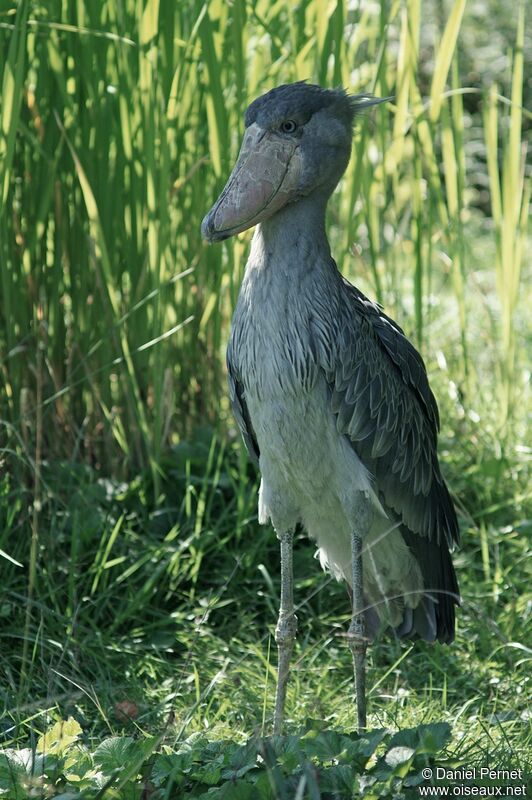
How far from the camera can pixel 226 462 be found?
13.3ft

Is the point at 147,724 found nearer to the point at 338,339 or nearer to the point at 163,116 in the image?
the point at 338,339

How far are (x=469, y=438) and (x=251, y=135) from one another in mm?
2025

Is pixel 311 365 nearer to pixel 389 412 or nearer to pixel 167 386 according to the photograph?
pixel 389 412

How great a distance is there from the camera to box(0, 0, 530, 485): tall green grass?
356 centimetres

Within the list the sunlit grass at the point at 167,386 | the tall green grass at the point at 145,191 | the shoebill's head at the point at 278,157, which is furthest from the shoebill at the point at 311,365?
the tall green grass at the point at 145,191

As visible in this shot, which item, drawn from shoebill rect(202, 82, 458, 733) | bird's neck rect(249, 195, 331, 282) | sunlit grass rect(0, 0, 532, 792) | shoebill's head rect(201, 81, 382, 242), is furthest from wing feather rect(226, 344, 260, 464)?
sunlit grass rect(0, 0, 532, 792)

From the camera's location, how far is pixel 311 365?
9.43 feet

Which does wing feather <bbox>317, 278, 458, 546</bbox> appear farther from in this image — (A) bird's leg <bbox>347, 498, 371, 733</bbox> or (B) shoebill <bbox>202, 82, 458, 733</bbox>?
(A) bird's leg <bbox>347, 498, 371, 733</bbox>

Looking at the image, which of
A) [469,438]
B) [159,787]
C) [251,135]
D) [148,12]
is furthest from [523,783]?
[148,12]

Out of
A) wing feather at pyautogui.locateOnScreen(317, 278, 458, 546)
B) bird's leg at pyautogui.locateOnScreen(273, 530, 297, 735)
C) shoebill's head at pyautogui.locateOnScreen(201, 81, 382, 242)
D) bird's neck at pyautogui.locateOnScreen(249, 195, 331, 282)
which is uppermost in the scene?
shoebill's head at pyautogui.locateOnScreen(201, 81, 382, 242)

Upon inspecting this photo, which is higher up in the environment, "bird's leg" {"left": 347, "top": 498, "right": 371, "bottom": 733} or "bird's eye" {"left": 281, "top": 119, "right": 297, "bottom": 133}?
"bird's eye" {"left": 281, "top": 119, "right": 297, "bottom": 133}

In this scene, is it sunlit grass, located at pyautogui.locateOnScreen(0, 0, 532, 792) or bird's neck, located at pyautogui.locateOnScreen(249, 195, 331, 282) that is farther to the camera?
sunlit grass, located at pyautogui.locateOnScreen(0, 0, 532, 792)

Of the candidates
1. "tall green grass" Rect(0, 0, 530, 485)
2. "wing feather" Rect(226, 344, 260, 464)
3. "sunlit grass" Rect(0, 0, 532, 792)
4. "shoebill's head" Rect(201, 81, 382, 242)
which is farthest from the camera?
"tall green grass" Rect(0, 0, 530, 485)

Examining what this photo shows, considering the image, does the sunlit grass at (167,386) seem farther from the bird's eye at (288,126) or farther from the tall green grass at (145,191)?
the bird's eye at (288,126)
